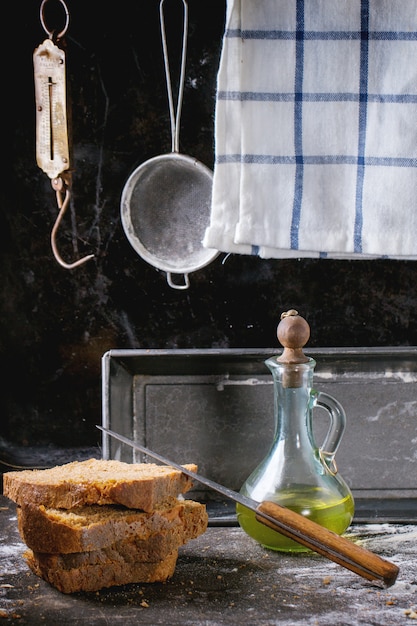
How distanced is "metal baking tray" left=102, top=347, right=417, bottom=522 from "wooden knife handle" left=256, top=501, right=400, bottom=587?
0.35 m

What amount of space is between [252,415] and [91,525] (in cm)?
48

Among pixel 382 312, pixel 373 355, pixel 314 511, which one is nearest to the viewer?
pixel 314 511

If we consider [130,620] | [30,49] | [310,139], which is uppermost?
[30,49]

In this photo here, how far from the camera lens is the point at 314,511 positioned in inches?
50.8

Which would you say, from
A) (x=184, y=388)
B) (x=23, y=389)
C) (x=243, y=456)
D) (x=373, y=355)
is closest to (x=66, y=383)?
(x=23, y=389)

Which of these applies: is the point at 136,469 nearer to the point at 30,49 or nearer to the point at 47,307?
the point at 47,307

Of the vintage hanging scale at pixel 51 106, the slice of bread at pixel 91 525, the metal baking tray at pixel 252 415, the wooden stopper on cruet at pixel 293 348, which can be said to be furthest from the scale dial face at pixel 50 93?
the slice of bread at pixel 91 525

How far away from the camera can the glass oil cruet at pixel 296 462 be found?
131cm

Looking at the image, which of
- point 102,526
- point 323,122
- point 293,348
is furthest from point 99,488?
point 323,122

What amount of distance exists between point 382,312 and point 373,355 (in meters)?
0.15

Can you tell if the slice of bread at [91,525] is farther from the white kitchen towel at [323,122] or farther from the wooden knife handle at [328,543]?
the white kitchen towel at [323,122]

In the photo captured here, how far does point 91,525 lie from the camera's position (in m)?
1.15

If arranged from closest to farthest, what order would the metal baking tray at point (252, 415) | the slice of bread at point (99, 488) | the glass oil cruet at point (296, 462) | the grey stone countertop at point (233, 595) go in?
the grey stone countertop at point (233, 595) → the slice of bread at point (99, 488) → the glass oil cruet at point (296, 462) → the metal baking tray at point (252, 415)

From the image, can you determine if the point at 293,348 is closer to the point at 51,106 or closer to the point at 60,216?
the point at 60,216
